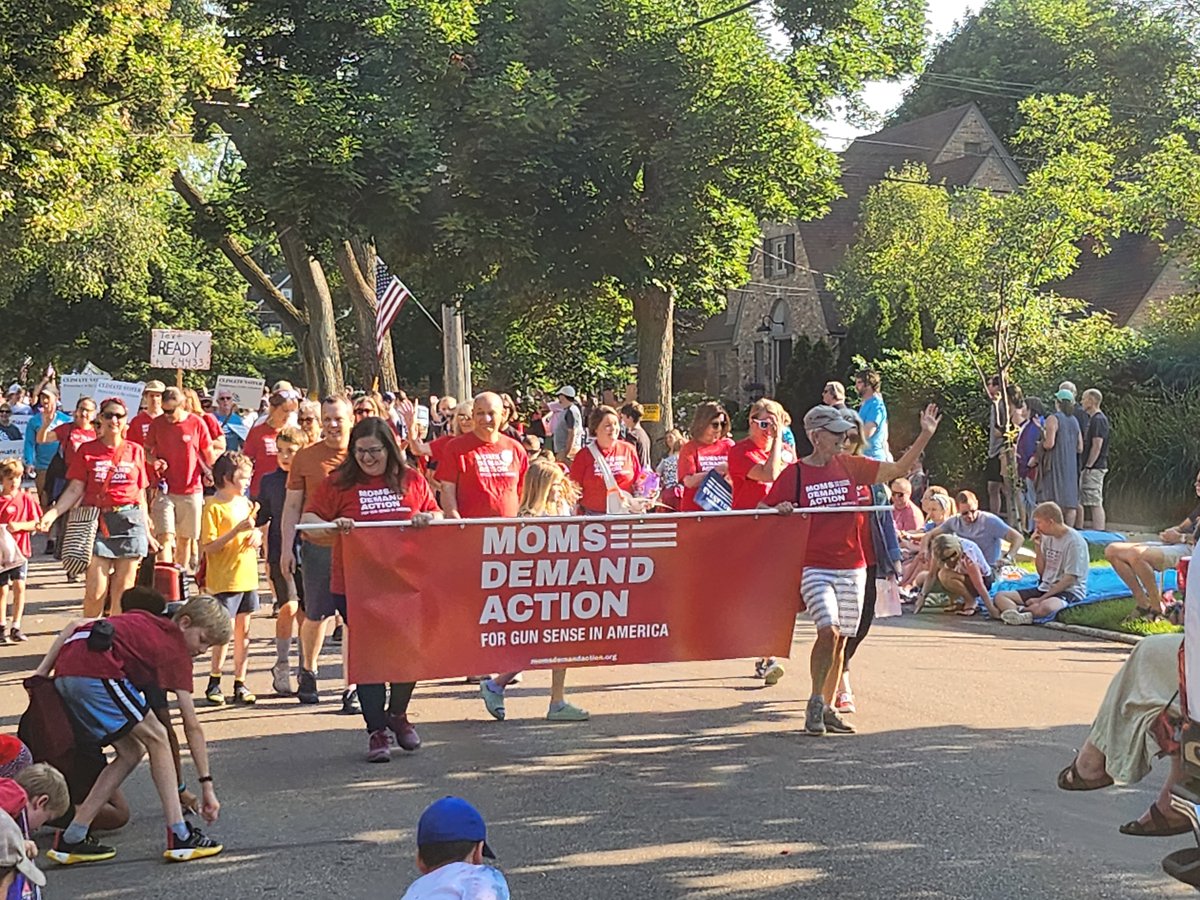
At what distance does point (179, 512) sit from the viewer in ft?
45.0

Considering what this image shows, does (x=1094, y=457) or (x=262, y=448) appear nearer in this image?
(x=262, y=448)

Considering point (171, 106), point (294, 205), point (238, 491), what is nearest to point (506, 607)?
point (238, 491)

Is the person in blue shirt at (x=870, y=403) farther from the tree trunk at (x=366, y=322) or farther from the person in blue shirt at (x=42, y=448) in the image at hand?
the tree trunk at (x=366, y=322)

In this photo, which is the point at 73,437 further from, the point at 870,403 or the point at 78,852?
the point at 78,852

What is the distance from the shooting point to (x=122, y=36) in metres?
19.4

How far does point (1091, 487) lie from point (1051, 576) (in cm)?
711

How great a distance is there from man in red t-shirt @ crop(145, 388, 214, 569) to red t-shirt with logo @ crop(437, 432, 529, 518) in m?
4.66

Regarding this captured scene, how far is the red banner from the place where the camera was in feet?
26.2

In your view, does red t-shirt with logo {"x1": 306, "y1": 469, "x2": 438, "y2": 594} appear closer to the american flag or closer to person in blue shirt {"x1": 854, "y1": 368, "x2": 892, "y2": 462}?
person in blue shirt {"x1": 854, "y1": 368, "x2": 892, "y2": 462}

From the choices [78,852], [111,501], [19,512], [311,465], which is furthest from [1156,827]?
[19,512]

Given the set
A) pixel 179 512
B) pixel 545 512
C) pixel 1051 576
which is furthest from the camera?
pixel 1051 576

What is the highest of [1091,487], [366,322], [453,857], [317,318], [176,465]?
[317,318]

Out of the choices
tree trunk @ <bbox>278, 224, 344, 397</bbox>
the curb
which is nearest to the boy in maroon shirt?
the curb

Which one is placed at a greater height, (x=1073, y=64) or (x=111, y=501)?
(x=1073, y=64)
